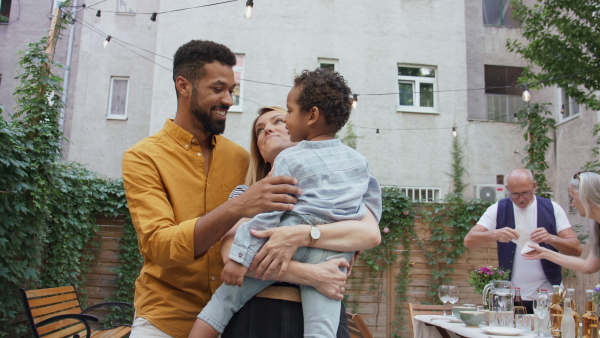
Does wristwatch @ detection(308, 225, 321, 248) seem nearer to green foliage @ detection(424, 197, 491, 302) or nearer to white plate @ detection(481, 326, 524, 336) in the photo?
white plate @ detection(481, 326, 524, 336)

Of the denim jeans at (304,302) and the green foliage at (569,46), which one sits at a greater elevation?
the green foliage at (569,46)

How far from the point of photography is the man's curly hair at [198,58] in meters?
1.76

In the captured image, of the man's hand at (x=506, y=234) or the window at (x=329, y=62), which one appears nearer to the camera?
the man's hand at (x=506, y=234)

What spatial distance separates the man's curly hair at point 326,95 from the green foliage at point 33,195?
11.5 feet

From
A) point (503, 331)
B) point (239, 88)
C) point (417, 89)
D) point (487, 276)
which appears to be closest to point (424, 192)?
point (417, 89)

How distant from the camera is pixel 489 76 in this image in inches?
495

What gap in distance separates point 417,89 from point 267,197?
33.5 feet

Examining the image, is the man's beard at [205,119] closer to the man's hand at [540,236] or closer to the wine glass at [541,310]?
the wine glass at [541,310]

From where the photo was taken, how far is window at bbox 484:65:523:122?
12484 mm

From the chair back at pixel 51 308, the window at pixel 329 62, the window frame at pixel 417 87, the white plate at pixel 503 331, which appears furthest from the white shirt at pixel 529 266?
the window at pixel 329 62

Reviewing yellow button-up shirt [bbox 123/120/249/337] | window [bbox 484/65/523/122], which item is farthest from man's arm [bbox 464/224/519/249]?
window [bbox 484/65/523/122]

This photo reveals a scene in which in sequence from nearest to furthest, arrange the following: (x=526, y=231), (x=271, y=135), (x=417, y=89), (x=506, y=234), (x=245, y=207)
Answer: (x=245, y=207), (x=271, y=135), (x=526, y=231), (x=506, y=234), (x=417, y=89)

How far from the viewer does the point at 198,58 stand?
1.77 meters

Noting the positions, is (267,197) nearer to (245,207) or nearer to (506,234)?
(245,207)
